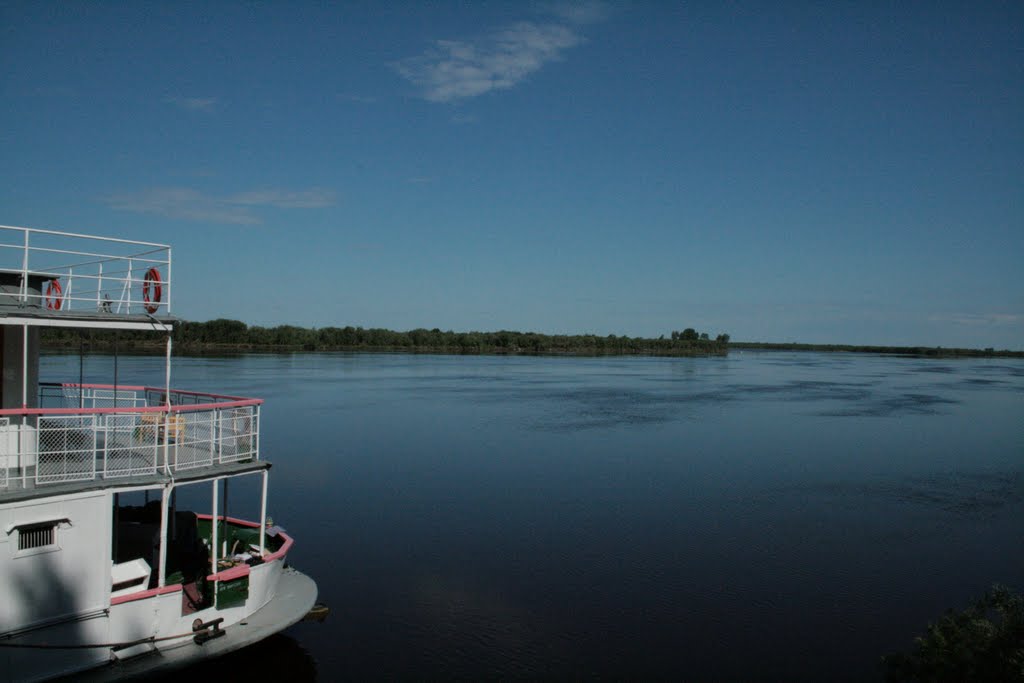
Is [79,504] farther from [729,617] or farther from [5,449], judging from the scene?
[729,617]

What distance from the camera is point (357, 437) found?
31250 millimetres

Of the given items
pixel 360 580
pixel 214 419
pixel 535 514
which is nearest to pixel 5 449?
pixel 214 419

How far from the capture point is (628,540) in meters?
17.4

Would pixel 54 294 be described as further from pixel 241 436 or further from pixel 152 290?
pixel 241 436

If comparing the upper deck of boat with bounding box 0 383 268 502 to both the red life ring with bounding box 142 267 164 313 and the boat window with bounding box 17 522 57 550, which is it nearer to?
the boat window with bounding box 17 522 57 550

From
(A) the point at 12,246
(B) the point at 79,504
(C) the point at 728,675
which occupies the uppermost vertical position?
(A) the point at 12,246

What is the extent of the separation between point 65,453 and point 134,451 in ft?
3.30

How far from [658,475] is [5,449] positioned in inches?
770

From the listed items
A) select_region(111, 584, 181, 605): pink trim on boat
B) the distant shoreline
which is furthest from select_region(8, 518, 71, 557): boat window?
the distant shoreline

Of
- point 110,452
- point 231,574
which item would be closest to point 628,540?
point 231,574

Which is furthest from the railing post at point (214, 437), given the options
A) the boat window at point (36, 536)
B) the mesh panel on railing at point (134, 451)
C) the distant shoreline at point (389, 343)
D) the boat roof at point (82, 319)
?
the distant shoreline at point (389, 343)

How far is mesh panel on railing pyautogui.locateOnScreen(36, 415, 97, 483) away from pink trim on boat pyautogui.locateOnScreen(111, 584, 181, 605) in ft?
4.87

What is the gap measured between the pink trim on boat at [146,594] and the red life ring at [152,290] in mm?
3534

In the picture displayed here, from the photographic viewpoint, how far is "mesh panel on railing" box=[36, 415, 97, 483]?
8.80 metres
